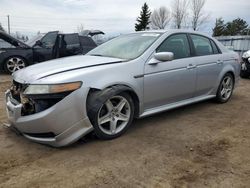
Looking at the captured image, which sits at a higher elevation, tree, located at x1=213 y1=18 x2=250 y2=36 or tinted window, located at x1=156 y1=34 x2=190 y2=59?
tree, located at x1=213 y1=18 x2=250 y2=36

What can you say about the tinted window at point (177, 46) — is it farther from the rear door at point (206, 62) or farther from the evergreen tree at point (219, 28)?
the evergreen tree at point (219, 28)

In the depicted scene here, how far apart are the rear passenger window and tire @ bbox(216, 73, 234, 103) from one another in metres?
0.70

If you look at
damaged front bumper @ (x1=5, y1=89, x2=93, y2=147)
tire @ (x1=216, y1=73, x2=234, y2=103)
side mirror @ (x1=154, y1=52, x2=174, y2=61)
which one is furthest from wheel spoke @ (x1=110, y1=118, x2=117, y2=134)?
tire @ (x1=216, y1=73, x2=234, y2=103)

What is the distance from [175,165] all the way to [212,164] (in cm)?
42

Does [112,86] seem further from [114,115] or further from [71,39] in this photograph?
[71,39]

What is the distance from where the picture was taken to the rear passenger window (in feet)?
17.0

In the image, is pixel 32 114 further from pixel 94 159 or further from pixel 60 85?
pixel 94 159

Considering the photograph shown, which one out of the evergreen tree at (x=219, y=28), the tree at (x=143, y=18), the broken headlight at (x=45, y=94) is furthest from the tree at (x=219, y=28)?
the broken headlight at (x=45, y=94)

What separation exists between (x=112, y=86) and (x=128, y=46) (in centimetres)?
111

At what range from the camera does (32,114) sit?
3.46m

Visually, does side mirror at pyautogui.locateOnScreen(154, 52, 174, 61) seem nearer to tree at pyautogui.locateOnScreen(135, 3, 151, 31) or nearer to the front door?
the front door

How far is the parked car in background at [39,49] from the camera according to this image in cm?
1014

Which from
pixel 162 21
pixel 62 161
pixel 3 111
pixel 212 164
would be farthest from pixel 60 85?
pixel 162 21

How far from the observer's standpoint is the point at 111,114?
12.6 feet
